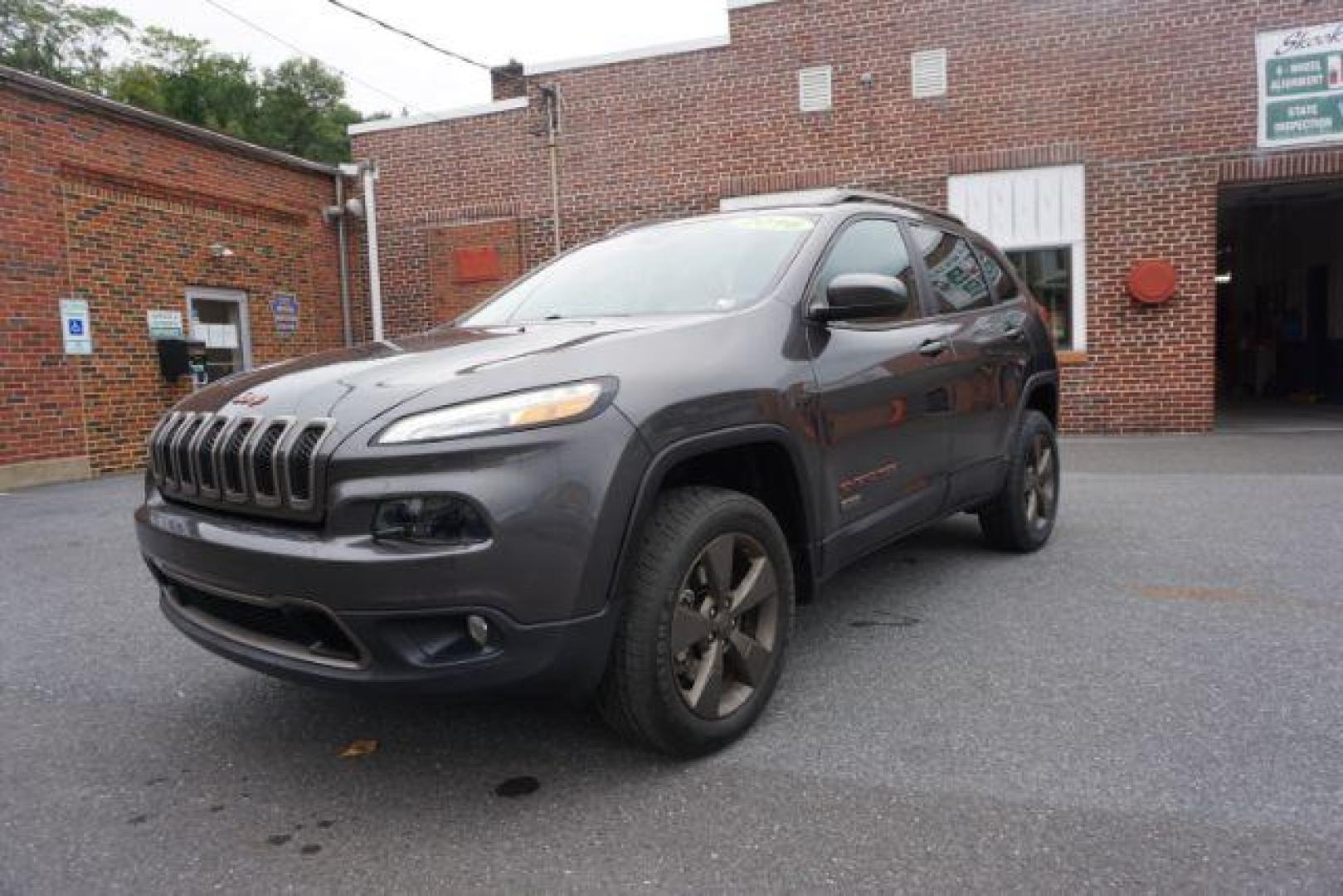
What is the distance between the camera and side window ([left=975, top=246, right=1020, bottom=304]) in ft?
15.3

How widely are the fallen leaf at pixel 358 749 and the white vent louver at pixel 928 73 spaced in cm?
1017

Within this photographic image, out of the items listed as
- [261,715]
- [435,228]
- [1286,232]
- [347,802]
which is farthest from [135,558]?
[1286,232]

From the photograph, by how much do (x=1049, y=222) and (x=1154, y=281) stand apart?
4.30 feet

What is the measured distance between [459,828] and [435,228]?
11874 millimetres

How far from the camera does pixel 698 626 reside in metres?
2.54

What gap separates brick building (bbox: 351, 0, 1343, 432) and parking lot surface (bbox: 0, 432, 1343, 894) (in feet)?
22.8

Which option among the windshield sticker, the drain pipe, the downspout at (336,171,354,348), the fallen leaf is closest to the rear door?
the windshield sticker

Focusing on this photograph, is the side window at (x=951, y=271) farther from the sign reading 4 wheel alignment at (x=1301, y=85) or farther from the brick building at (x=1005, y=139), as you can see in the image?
the sign reading 4 wheel alignment at (x=1301, y=85)

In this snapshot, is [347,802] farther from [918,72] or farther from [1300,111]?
[1300,111]

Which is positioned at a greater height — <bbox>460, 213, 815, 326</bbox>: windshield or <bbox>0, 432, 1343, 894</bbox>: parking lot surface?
<bbox>460, 213, 815, 326</bbox>: windshield

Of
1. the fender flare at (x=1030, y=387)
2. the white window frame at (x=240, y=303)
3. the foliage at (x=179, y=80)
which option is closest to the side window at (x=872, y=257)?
the fender flare at (x=1030, y=387)

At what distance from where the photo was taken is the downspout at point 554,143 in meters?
12.1

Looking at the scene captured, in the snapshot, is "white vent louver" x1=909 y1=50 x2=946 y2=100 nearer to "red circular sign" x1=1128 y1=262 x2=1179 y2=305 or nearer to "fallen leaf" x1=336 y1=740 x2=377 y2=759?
"red circular sign" x1=1128 y1=262 x2=1179 y2=305

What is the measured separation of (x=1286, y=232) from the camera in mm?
17484
